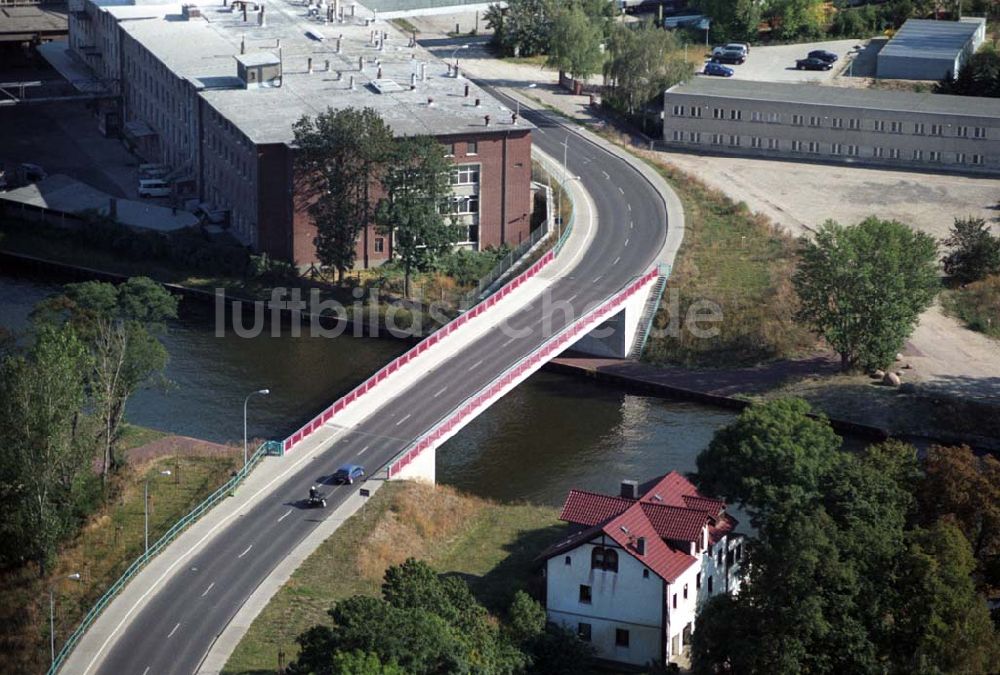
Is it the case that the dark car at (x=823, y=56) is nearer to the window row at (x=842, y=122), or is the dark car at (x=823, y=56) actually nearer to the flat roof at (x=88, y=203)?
the window row at (x=842, y=122)

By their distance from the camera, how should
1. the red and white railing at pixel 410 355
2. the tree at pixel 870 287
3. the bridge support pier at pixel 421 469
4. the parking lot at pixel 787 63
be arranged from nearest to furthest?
the bridge support pier at pixel 421 469
the red and white railing at pixel 410 355
the tree at pixel 870 287
the parking lot at pixel 787 63

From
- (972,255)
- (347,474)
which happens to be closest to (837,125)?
(972,255)

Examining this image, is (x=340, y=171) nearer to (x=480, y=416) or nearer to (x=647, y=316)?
(x=480, y=416)

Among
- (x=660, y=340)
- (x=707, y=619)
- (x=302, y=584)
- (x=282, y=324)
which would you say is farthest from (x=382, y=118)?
(x=707, y=619)

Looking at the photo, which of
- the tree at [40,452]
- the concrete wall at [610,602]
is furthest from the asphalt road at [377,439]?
the concrete wall at [610,602]

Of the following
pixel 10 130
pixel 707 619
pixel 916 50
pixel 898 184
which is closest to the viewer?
pixel 707 619

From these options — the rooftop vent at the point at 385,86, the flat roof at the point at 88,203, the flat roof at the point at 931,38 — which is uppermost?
the flat roof at the point at 931,38

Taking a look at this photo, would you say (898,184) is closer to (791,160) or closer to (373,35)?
(791,160)
